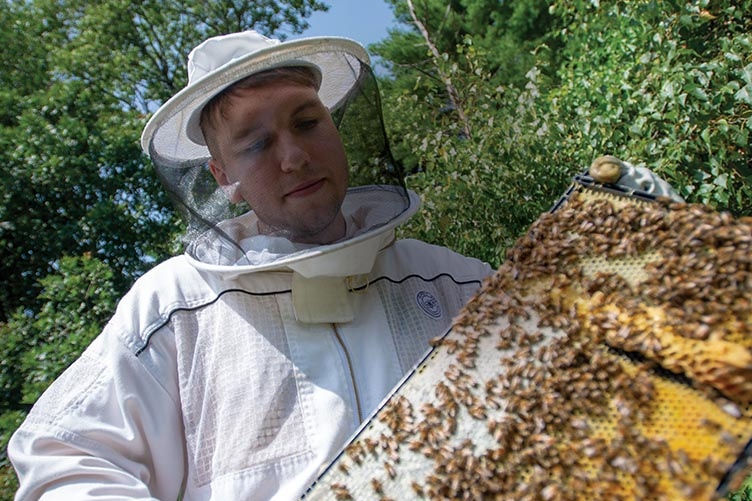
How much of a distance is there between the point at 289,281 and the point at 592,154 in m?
2.10

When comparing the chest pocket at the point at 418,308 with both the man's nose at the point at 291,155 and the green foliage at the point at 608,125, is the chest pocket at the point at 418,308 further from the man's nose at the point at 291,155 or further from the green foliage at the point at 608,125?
the green foliage at the point at 608,125

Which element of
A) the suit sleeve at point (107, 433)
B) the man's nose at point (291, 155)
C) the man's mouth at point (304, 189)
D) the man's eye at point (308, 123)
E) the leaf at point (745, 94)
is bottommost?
the suit sleeve at point (107, 433)

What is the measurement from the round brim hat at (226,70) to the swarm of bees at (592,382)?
3.56 ft

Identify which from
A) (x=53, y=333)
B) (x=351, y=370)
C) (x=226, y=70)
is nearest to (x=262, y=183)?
(x=226, y=70)

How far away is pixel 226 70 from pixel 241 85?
11 centimetres

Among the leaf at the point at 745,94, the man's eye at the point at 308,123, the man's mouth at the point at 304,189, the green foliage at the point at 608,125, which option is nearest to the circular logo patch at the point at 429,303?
the man's mouth at the point at 304,189

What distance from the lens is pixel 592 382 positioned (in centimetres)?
123

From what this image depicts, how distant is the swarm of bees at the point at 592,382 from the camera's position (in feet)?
3.63

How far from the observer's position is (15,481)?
4.45m

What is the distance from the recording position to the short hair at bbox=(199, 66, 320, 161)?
183 cm

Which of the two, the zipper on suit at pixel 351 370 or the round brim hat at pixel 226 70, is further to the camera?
the round brim hat at pixel 226 70

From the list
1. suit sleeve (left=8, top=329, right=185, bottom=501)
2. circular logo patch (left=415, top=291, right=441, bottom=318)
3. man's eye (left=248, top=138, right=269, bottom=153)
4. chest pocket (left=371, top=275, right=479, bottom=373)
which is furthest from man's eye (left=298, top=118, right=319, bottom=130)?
suit sleeve (left=8, top=329, right=185, bottom=501)

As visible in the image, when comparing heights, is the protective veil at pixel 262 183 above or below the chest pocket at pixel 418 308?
above

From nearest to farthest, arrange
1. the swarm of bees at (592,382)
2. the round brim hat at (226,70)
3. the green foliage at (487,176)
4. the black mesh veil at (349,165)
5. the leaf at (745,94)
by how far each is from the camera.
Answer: the swarm of bees at (592,382) → the round brim hat at (226,70) → the black mesh veil at (349,165) → the leaf at (745,94) → the green foliage at (487,176)
